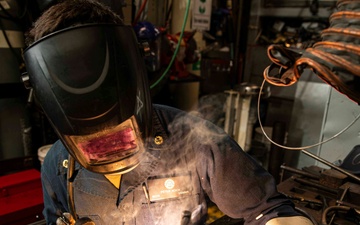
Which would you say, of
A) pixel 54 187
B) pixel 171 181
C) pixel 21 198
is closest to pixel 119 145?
pixel 171 181

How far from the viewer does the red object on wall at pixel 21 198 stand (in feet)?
5.74

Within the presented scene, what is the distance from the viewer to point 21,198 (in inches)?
74.6

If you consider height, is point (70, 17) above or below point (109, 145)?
above

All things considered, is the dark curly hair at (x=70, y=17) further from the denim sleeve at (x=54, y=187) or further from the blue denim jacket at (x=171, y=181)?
the denim sleeve at (x=54, y=187)

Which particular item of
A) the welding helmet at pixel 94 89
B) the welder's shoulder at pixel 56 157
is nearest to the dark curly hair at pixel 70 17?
the welding helmet at pixel 94 89

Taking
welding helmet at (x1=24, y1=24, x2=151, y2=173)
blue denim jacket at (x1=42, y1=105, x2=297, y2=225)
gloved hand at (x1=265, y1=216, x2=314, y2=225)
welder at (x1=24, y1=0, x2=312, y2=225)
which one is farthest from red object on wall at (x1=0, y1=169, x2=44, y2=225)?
gloved hand at (x1=265, y1=216, x2=314, y2=225)

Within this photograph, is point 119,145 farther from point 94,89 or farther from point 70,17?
point 70,17

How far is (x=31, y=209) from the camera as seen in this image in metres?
1.83

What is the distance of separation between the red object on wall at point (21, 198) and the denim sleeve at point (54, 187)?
57cm

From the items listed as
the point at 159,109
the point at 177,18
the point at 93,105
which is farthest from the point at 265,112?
the point at 93,105

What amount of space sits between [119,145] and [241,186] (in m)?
0.50

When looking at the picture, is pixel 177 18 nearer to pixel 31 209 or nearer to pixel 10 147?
pixel 10 147

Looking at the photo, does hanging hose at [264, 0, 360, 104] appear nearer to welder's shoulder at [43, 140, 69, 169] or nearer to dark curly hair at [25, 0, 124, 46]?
dark curly hair at [25, 0, 124, 46]

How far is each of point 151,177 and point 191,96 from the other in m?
2.50
